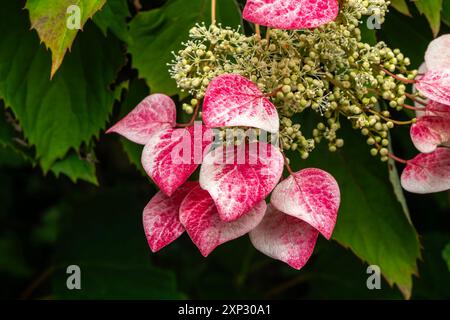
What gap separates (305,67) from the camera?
2.18ft

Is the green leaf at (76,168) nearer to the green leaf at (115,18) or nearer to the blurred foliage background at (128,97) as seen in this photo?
the blurred foliage background at (128,97)

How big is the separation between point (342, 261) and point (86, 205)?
0.59m

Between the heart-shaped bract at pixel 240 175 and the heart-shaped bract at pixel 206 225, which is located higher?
the heart-shaped bract at pixel 240 175

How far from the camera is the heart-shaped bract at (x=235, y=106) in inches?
24.0

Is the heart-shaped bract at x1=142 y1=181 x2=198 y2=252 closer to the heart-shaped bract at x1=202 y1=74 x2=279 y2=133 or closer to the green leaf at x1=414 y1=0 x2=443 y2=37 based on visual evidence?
the heart-shaped bract at x1=202 y1=74 x2=279 y2=133

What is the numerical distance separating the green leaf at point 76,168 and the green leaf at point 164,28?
0.52ft

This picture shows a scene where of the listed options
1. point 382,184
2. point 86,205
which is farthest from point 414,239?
point 86,205

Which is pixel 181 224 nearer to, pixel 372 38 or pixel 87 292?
pixel 372 38

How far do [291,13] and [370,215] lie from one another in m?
0.42

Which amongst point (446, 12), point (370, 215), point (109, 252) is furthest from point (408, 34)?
point (109, 252)

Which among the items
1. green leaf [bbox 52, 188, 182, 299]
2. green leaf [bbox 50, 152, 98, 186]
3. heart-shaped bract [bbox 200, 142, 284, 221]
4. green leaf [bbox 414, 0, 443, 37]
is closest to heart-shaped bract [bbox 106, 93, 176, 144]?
heart-shaped bract [bbox 200, 142, 284, 221]

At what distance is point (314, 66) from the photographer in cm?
67

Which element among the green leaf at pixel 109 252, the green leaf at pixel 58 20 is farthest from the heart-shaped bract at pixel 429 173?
the green leaf at pixel 109 252

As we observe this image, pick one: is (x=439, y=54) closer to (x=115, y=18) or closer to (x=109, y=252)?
(x=115, y=18)
